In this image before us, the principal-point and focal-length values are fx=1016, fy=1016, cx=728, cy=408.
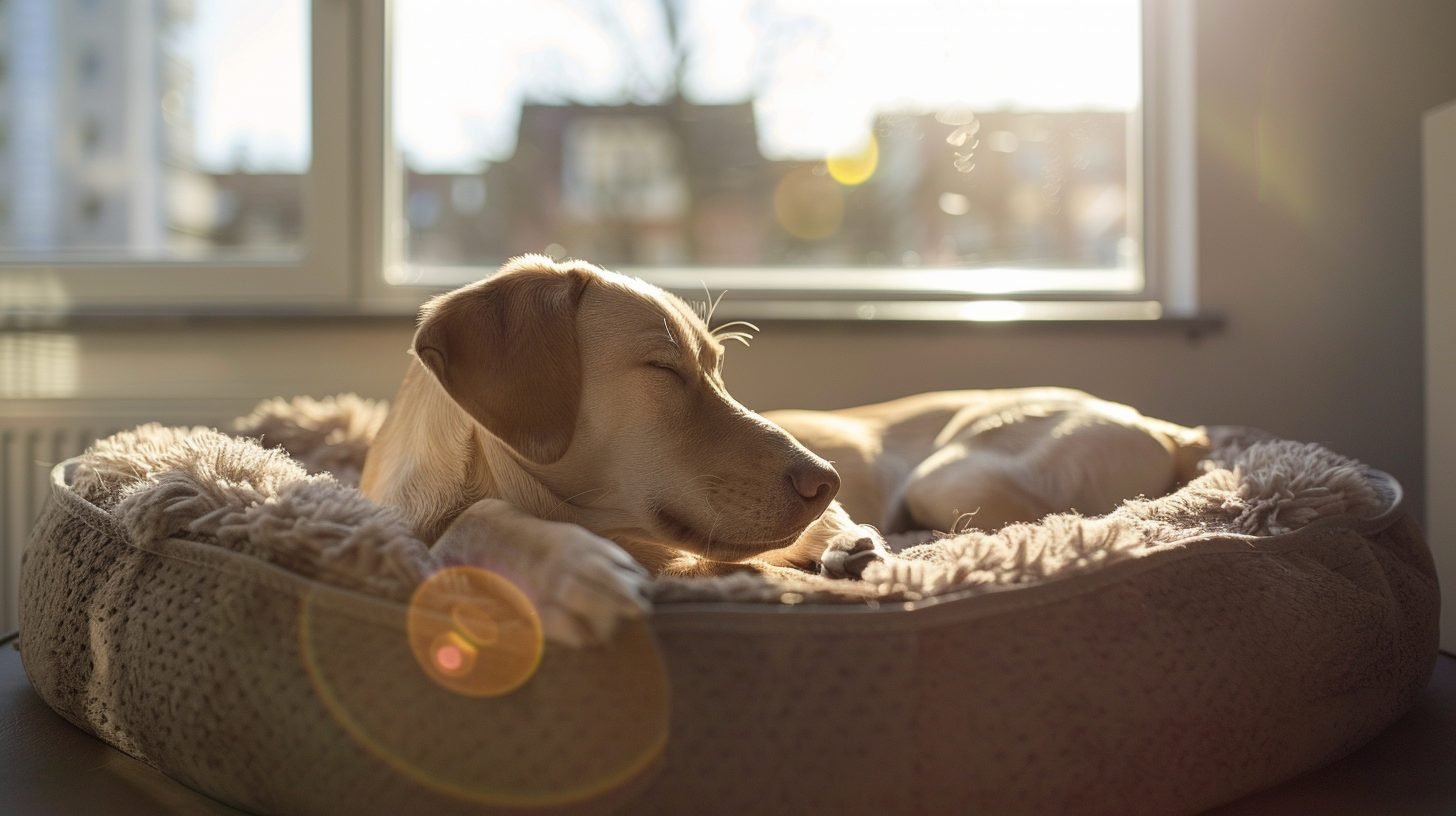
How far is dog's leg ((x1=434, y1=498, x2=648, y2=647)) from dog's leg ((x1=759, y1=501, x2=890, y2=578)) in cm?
34

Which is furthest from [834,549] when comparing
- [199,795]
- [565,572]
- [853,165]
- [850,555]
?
[853,165]

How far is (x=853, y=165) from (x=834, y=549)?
1.91m

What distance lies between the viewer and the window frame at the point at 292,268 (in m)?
2.73

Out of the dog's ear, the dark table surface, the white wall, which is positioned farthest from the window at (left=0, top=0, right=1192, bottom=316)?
the dark table surface

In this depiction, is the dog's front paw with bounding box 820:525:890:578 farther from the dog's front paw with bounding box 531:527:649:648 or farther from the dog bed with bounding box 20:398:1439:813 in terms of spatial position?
the dog's front paw with bounding box 531:527:649:648

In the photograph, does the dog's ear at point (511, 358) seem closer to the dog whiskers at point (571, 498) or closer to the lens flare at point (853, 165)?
the dog whiskers at point (571, 498)

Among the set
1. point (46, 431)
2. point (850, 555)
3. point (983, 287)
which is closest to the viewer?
point (850, 555)

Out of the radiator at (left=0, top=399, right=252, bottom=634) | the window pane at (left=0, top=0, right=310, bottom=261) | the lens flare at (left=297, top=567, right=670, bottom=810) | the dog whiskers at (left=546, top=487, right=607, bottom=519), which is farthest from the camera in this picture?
the window pane at (left=0, top=0, right=310, bottom=261)

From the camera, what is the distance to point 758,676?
93cm

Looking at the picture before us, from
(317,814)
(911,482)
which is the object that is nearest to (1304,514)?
(911,482)

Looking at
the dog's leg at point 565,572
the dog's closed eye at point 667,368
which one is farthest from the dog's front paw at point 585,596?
the dog's closed eye at point 667,368

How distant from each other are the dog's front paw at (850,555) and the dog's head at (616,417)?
0.05 meters

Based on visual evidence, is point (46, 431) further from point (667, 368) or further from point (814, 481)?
point (814, 481)

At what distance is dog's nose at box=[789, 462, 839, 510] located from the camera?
4.28ft
